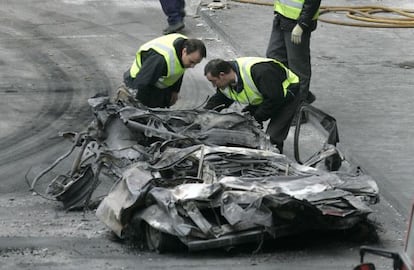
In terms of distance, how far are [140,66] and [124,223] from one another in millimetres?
3040

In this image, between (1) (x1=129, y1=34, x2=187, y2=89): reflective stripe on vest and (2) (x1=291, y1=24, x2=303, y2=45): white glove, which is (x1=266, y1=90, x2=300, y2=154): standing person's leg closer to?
(1) (x1=129, y1=34, x2=187, y2=89): reflective stripe on vest

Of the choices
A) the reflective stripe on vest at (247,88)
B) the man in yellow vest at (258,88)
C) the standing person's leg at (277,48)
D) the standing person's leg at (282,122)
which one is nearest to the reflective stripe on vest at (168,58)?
the man in yellow vest at (258,88)

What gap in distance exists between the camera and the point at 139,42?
15.9 metres

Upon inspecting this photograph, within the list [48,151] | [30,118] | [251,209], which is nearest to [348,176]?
[251,209]

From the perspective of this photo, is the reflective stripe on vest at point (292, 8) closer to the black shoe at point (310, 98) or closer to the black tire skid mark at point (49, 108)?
the black shoe at point (310, 98)

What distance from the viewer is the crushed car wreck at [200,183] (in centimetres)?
794

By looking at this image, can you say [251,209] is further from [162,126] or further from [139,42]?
[139,42]

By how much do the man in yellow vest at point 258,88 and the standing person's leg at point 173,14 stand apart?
5.78 meters

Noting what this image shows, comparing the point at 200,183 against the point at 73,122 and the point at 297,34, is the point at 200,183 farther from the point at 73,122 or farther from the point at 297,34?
the point at 297,34

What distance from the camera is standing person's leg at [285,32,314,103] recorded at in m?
12.4

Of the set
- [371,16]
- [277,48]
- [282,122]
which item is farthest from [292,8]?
[371,16]

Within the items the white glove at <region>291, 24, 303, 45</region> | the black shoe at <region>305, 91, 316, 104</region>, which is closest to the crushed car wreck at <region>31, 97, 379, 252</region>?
the white glove at <region>291, 24, 303, 45</region>

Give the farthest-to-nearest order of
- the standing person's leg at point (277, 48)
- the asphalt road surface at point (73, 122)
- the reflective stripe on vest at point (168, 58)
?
the standing person's leg at point (277, 48) → the reflective stripe on vest at point (168, 58) → the asphalt road surface at point (73, 122)

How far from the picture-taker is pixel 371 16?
17641 millimetres
